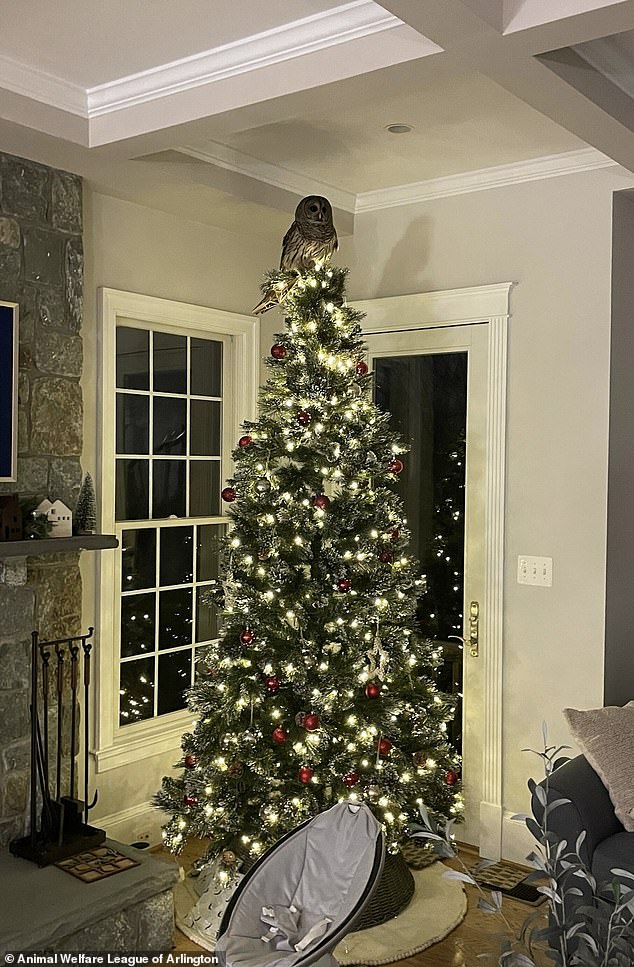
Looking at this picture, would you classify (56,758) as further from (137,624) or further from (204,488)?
(204,488)

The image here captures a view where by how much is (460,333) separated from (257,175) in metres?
1.14

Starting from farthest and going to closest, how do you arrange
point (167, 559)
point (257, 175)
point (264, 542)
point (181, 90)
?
point (167, 559)
point (257, 175)
point (264, 542)
point (181, 90)

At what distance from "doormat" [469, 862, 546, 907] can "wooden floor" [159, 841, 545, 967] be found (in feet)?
0.19

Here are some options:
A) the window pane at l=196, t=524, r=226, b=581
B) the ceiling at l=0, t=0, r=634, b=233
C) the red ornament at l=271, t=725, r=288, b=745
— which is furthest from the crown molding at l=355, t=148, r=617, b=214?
the red ornament at l=271, t=725, r=288, b=745

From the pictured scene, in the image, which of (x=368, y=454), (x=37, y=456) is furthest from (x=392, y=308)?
(x=37, y=456)

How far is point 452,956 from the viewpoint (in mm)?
3193

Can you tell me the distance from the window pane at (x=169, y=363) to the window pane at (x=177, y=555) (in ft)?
2.17

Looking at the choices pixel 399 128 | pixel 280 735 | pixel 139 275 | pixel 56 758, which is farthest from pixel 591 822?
pixel 139 275

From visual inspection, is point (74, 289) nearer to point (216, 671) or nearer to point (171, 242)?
point (171, 242)

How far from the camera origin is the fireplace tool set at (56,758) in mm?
3295

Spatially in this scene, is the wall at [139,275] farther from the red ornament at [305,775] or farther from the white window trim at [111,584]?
the red ornament at [305,775]

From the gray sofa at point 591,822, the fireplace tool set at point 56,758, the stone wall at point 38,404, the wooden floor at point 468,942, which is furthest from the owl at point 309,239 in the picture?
the wooden floor at point 468,942

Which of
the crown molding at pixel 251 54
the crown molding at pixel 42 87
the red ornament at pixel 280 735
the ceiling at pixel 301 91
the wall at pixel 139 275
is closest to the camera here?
the ceiling at pixel 301 91

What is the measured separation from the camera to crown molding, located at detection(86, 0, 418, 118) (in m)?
2.63
